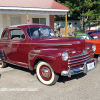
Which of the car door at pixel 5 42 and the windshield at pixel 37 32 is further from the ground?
the windshield at pixel 37 32

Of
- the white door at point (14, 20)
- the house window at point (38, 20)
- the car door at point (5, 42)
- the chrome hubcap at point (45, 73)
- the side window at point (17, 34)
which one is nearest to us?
the chrome hubcap at point (45, 73)

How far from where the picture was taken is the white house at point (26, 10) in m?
8.69

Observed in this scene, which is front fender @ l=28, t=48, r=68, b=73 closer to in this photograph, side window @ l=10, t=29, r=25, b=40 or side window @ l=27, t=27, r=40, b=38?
side window @ l=27, t=27, r=40, b=38

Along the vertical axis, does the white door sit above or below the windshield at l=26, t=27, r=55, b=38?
above

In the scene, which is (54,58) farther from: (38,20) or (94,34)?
(38,20)

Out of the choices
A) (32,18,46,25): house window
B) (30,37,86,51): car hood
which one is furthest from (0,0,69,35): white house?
(30,37,86,51): car hood

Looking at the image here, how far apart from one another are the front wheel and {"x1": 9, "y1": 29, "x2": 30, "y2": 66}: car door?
68 centimetres

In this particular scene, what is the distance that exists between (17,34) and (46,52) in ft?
5.81

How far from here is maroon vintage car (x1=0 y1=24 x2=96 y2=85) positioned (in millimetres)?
3170

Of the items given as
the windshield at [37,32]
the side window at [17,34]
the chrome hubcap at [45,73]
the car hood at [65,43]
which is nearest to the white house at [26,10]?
the windshield at [37,32]

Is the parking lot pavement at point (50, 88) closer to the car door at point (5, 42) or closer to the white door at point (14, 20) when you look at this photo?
the car door at point (5, 42)

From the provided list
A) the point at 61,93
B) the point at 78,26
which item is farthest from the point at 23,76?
the point at 78,26

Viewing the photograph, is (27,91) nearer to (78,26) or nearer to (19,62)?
(19,62)

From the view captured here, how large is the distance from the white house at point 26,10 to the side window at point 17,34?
3737mm
